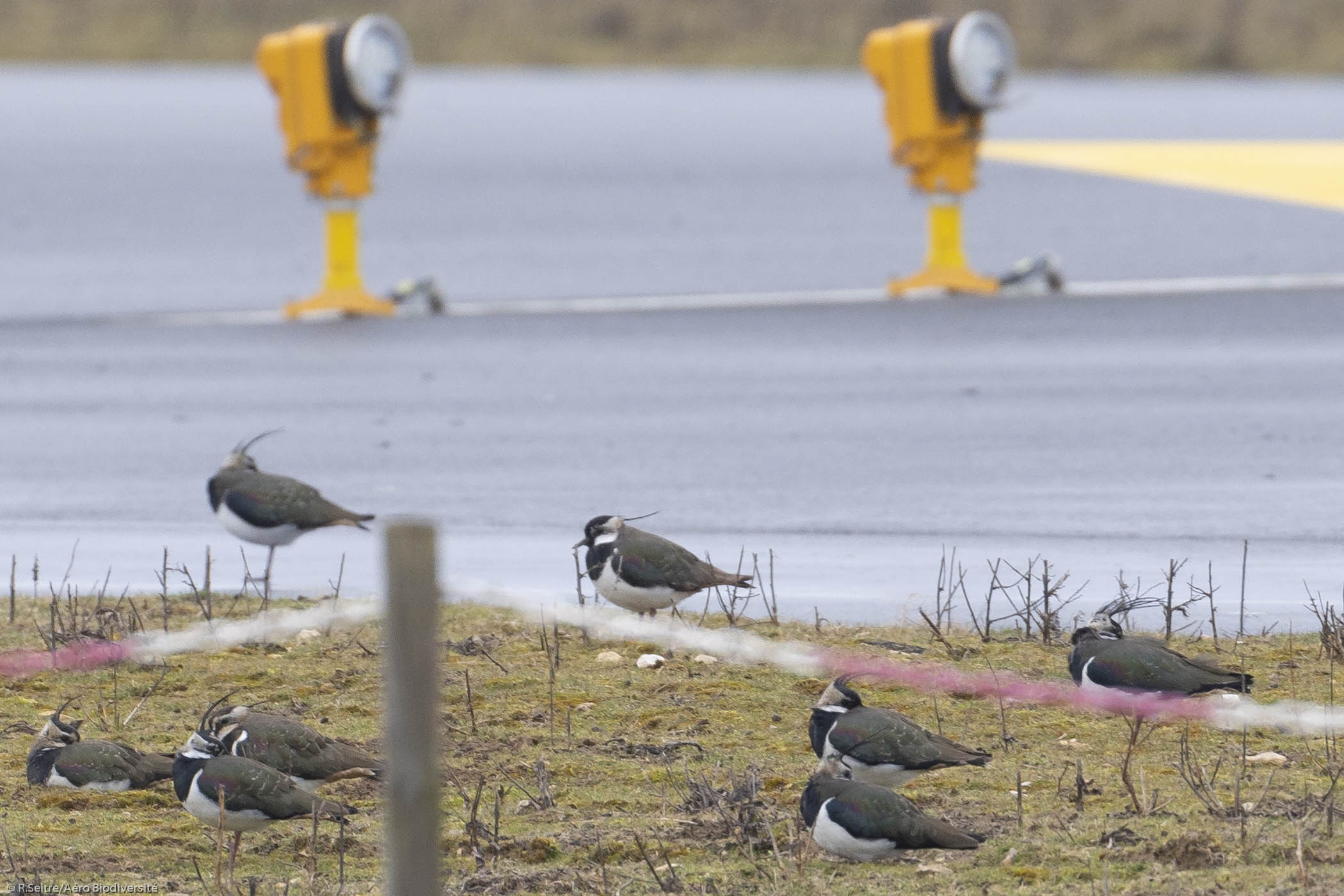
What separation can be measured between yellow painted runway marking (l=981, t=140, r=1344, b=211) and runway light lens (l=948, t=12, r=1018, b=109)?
26.7 feet

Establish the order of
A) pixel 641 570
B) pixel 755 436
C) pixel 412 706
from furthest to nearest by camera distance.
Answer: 1. pixel 755 436
2. pixel 641 570
3. pixel 412 706

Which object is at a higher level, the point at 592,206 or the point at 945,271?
the point at 945,271

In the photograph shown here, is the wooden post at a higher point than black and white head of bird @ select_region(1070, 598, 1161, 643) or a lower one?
higher

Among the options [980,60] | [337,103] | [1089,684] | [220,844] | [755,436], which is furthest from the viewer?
[980,60]

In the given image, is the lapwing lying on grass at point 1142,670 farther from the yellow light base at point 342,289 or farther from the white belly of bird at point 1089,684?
the yellow light base at point 342,289

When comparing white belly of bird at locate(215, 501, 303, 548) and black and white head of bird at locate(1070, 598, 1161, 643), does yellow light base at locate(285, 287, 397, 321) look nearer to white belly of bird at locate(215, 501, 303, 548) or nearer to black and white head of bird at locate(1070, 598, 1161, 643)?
white belly of bird at locate(215, 501, 303, 548)

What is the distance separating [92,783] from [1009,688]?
2.56 metres

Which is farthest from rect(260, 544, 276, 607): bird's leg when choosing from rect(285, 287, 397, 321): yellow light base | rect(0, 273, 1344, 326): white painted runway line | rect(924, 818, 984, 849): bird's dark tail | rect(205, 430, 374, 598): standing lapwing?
rect(0, 273, 1344, 326): white painted runway line

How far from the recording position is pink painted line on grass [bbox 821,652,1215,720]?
6.28 meters

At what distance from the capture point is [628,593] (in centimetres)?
698

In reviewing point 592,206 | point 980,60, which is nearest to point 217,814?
point 980,60

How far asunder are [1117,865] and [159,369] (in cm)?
937

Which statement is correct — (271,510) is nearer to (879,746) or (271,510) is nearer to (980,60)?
(879,746)

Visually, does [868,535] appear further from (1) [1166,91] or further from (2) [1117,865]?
(1) [1166,91]
